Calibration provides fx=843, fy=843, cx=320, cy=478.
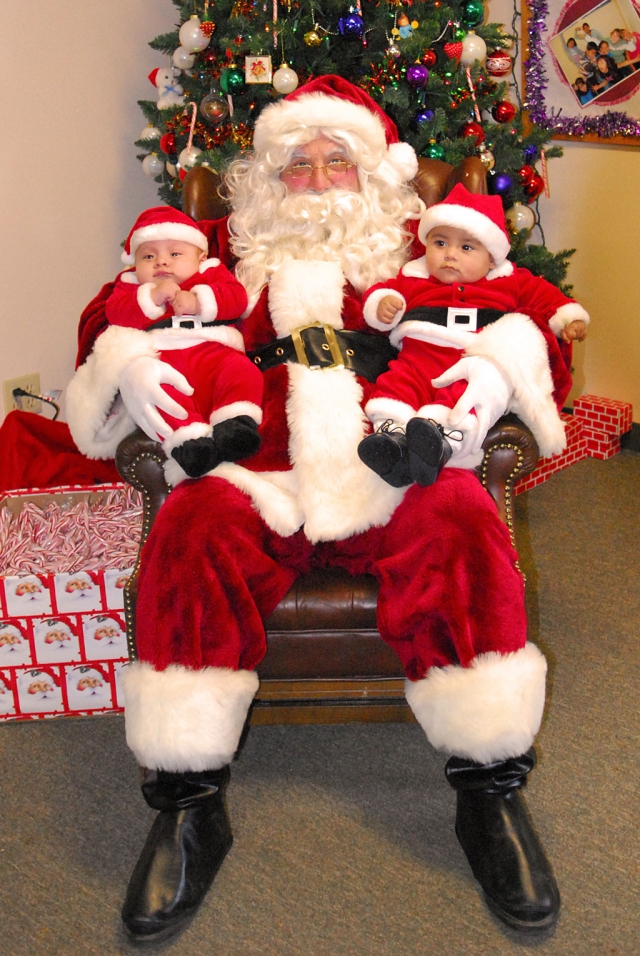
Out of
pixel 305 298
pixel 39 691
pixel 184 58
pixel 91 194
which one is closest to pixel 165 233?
pixel 305 298

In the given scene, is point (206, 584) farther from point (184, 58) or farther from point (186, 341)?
point (184, 58)

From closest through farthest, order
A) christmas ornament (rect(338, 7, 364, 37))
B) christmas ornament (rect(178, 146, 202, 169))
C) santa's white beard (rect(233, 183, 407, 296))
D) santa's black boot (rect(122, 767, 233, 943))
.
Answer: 1. santa's black boot (rect(122, 767, 233, 943))
2. santa's white beard (rect(233, 183, 407, 296))
3. christmas ornament (rect(338, 7, 364, 37))
4. christmas ornament (rect(178, 146, 202, 169))

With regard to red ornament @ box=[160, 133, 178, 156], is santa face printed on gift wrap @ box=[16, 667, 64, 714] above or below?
below

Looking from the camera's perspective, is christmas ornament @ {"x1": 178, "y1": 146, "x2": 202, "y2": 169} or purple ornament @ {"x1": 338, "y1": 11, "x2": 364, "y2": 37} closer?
purple ornament @ {"x1": 338, "y1": 11, "x2": 364, "y2": 37}

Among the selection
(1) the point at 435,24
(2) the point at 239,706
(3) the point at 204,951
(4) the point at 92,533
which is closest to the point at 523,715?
(2) the point at 239,706

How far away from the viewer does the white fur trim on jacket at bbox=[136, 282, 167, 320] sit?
189 cm

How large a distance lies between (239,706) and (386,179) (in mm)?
1421

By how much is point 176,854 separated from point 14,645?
0.72m

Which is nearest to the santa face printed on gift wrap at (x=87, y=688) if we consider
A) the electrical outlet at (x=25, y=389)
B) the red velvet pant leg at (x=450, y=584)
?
the red velvet pant leg at (x=450, y=584)

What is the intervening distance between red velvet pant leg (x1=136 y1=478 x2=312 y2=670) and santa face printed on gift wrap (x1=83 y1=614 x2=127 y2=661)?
42 cm

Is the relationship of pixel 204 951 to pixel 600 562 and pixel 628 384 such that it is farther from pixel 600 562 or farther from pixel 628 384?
pixel 628 384

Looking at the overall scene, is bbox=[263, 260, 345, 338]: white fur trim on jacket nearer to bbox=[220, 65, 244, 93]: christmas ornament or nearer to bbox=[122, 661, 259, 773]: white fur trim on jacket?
bbox=[122, 661, 259, 773]: white fur trim on jacket

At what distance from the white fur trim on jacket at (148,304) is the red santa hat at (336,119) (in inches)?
23.1

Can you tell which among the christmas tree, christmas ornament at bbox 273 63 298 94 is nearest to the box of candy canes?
the christmas tree
